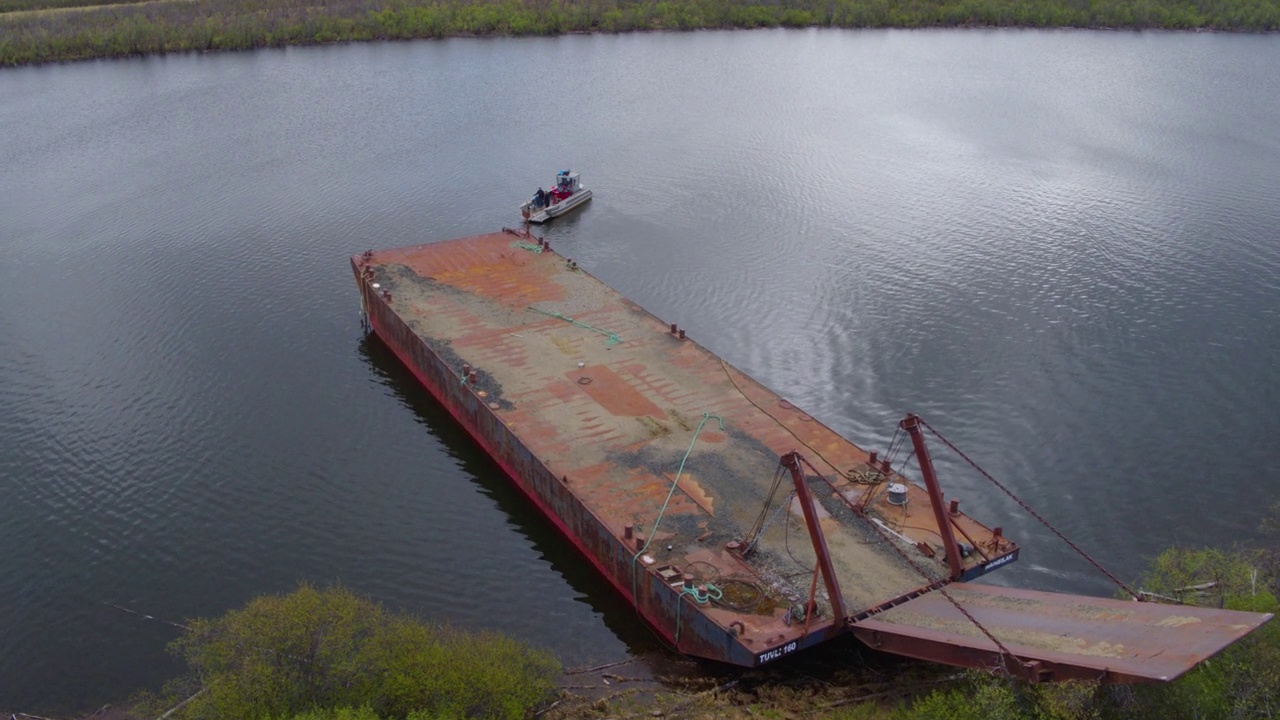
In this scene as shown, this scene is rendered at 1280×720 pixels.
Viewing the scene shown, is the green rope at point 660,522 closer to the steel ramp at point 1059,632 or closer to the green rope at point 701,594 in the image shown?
the green rope at point 701,594

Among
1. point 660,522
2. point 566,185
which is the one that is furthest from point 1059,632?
point 566,185

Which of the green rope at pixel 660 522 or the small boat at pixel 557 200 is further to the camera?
the small boat at pixel 557 200

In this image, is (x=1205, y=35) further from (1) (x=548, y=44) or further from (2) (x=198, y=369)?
(2) (x=198, y=369)

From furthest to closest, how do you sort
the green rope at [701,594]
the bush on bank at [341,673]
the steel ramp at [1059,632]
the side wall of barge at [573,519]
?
the green rope at [701,594]
the side wall of barge at [573,519]
the bush on bank at [341,673]
the steel ramp at [1059,632]

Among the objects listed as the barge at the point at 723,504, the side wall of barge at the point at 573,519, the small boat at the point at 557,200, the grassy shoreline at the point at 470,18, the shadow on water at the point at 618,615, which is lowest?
the shadow on water at the point at 618,615

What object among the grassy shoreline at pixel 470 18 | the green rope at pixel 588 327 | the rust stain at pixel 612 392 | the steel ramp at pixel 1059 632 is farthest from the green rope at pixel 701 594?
the grassy shoreline at pixel 470 18

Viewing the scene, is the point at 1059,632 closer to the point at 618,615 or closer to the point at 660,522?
the point at 660,522

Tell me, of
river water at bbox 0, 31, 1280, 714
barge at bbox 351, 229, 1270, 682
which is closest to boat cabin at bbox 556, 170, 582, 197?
river water at bbox 0, 31, 1280, 714
